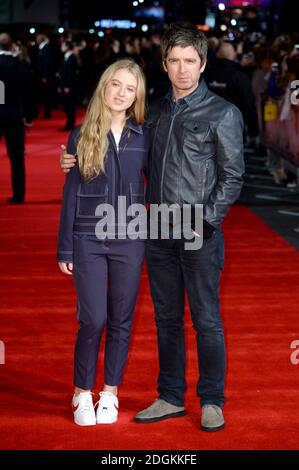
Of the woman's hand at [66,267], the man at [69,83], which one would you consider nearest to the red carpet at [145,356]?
the woman's hand at [66,267]

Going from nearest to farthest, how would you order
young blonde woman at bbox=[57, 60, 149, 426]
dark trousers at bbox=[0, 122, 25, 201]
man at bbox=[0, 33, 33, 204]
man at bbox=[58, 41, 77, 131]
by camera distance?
young blonde woman at bbox=[57, 60, 149, 426] < man at bbox=[0, 33, 33, 204] < dark trousers at bbox=[0, 122, 25, 201] < man at bbox=[58, 41, 77, 131]

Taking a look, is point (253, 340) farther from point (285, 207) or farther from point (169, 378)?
point (285, 207)

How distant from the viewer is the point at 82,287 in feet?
18.3

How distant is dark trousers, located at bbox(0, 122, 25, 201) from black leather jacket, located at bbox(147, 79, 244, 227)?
8475 mm

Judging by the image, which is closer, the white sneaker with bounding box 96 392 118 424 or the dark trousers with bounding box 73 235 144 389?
the dark trousers with bounding box 73 235 144 389

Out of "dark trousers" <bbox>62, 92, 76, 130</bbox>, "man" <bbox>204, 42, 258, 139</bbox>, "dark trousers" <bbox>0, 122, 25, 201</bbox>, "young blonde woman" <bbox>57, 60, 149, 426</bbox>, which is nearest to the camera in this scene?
"young blonde woman" <bbox>57, 60, 149, 426</bbox>

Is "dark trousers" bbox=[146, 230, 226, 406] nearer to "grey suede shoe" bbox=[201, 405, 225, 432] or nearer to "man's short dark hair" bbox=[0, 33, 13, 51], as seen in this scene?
"grey suede shoe" bbox=[201, 405, 225, 432]

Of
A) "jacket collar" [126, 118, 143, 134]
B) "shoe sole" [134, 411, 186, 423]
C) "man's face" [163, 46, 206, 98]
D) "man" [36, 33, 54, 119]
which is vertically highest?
"man's face" [163, 46, 206, 98]

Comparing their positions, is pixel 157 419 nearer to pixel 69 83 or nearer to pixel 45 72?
pixel 69 83

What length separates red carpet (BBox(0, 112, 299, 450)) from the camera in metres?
5.54

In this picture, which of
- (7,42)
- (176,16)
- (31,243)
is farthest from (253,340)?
(176,16)

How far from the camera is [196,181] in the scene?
5461 millimetres

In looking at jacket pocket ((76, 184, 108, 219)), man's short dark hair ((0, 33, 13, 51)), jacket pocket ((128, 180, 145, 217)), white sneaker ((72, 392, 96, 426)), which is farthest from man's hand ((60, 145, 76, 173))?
man's short dark hair ((0, 33, 13, 51))

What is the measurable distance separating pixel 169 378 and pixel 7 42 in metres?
9.01
